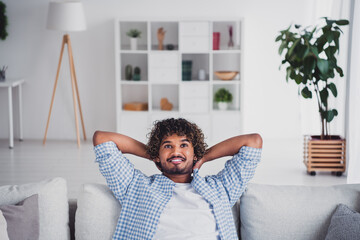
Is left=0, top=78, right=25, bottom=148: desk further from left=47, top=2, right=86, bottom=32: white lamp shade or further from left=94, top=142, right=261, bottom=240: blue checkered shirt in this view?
left=94, top=142, right=261, bottom=240: blue checkered shirt

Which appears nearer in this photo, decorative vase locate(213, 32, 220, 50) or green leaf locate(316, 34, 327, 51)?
green leaf locate(316, 34, 327, 51)

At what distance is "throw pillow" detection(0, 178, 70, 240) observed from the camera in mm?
2096

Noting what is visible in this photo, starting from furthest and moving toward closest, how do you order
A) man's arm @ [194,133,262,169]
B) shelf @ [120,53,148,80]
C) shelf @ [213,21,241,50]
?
shelf @ [120,53,148,80] < shelf @ [213,21,241,50] < man's arm @ [194,133,262,169]

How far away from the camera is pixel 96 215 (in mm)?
2137

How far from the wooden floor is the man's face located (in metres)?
2.19

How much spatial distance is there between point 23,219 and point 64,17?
4.30 metres

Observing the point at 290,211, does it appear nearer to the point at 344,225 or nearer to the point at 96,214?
the point at 344,225

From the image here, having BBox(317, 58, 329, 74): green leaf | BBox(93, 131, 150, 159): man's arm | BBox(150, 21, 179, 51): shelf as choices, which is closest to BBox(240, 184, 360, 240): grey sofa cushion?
BBox(93, 131, 150, 159): man's arm

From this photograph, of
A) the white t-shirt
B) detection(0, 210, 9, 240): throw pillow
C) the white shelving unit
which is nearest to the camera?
detection(0, 210, 9, 240): throw pillow

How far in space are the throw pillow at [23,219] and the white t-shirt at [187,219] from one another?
0.47 meters

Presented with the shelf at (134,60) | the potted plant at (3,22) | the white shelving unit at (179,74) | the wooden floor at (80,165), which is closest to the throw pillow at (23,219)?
the wooden floor at (80,165)

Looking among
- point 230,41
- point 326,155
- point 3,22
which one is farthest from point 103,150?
point 3,22

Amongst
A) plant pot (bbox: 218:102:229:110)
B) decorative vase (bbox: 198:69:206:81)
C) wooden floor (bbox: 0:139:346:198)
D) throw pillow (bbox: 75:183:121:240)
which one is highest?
decorative vase (bbox: 198:69:206:81)

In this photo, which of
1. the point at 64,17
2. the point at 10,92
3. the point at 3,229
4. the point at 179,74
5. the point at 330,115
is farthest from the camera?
the point at 179,74
